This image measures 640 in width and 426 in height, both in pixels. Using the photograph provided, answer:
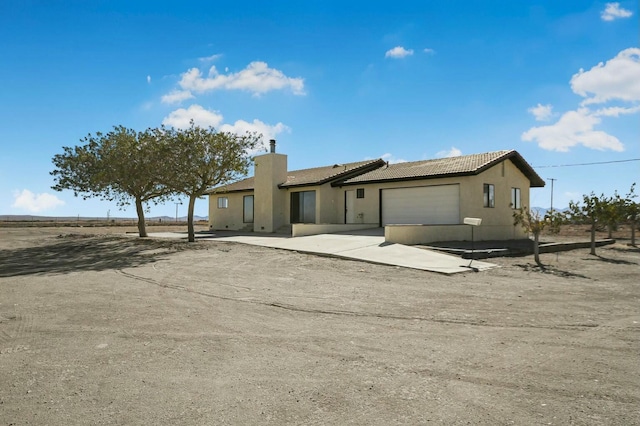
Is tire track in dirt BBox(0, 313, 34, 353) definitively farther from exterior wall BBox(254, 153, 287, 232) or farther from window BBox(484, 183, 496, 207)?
exterior wall BBox(254, 153, 287, 232)

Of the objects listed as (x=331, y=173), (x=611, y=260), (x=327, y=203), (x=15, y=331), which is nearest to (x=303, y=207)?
(x=327, y=203)

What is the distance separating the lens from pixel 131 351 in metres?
5.23

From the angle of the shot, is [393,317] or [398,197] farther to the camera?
[398,197]

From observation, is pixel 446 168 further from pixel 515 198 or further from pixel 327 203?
pixel 327 203

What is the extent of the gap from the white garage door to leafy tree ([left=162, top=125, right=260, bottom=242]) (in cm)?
788

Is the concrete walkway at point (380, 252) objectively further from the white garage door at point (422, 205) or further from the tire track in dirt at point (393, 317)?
the tire track in dirt at point (393, 317)

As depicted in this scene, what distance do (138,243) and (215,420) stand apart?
19615mm

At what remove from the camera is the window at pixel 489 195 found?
21.8 m

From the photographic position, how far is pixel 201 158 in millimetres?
20500

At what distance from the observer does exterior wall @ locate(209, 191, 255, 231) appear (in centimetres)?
3116

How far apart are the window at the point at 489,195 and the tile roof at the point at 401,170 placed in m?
1.31

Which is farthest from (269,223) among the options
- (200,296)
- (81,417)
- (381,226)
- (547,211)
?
(81,417)

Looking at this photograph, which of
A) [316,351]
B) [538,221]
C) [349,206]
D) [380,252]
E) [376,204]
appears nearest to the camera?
[316,351]

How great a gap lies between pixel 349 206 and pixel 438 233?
8.15 meters
